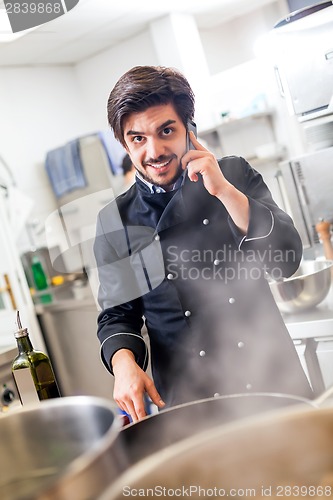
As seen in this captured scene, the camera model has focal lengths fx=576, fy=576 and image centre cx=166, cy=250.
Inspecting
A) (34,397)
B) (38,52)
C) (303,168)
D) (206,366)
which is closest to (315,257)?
(303,168)

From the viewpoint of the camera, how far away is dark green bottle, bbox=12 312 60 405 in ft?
3.97

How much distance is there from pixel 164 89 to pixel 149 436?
2.09 ft

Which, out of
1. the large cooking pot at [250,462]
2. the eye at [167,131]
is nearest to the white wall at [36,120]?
the eye at [167,131]

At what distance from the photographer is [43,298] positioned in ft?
6.82

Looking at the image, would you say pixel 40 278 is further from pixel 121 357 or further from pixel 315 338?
pixel 315 338

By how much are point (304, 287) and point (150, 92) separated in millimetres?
476

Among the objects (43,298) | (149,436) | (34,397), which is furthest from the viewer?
(43,298)

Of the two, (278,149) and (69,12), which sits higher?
(69,12)

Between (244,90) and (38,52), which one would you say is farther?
(38,52)

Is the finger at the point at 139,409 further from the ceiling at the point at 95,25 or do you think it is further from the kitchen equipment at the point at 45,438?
the ceiling at the point at 95,25

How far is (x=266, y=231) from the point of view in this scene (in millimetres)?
1083

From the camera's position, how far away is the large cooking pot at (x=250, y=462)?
0.54m

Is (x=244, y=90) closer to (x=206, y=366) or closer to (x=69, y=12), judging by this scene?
(x=69, y=12)

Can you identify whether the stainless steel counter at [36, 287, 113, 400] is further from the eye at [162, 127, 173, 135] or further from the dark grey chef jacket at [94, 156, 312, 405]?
the eye at [162, 127, 173, 135]
